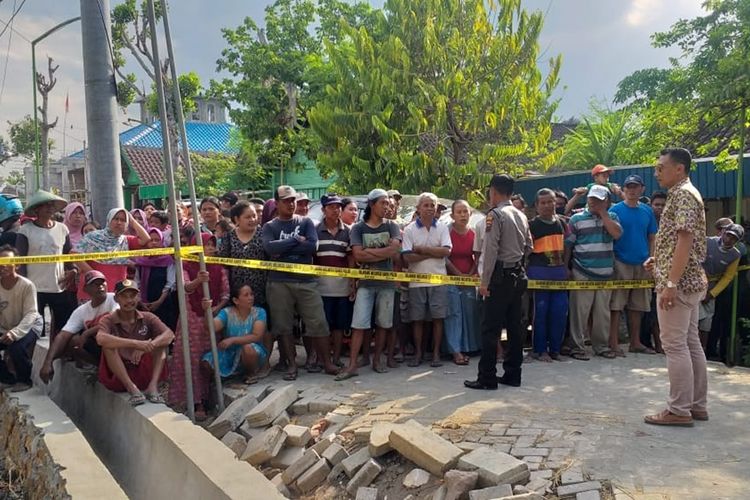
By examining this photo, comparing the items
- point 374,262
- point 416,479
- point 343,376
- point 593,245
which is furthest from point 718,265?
point 416,479

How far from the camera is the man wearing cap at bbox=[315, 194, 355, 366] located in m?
6.62

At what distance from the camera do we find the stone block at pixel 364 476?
4246 millimetres

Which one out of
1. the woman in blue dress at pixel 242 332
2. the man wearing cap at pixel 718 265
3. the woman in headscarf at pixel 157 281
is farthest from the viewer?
the man wearing cap at pixel 718 265

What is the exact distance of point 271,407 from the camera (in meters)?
5.35

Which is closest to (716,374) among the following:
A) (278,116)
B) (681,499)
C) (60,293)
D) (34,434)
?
(681,499)

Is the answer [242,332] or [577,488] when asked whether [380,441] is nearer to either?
[577,488]

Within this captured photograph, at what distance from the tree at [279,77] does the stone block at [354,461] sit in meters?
14.5

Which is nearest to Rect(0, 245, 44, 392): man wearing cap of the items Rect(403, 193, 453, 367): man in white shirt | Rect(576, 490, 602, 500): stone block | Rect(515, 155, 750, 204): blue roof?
Rect(403, 193, 453, 367): man in white shirt

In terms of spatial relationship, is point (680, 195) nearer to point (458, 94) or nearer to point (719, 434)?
point (719, 434)

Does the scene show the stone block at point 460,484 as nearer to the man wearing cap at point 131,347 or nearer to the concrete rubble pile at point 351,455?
the concrete rubble pile at point 351,455

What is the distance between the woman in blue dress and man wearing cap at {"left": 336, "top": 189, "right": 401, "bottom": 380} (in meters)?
0.89

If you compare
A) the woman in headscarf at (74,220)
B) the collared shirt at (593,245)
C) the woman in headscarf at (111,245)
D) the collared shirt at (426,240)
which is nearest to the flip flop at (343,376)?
the collared shirt at (426,240)

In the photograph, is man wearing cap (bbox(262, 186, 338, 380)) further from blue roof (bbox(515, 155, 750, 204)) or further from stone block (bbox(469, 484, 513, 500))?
blue roof (bbox(515, 155, 750, 204))

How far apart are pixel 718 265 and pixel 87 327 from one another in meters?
6.80
